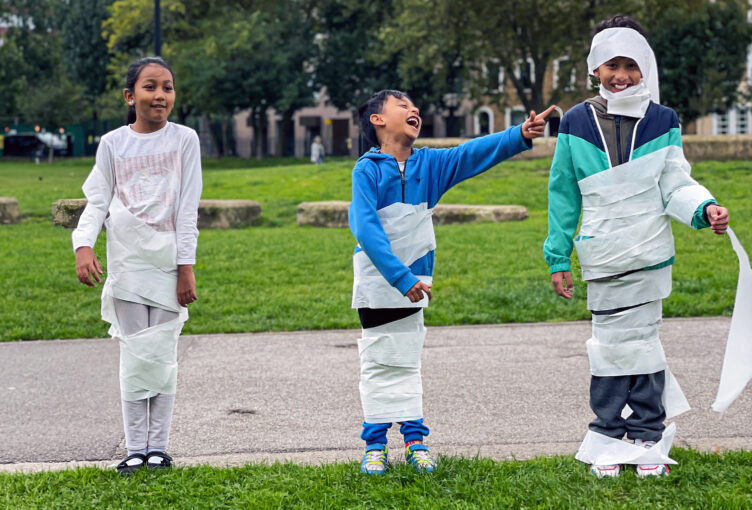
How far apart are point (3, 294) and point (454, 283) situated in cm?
440

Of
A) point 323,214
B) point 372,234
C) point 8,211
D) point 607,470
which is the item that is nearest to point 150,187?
point 372,234

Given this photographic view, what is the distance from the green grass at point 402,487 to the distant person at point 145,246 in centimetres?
27

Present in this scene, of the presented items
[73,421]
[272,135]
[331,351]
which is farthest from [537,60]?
[272,135]

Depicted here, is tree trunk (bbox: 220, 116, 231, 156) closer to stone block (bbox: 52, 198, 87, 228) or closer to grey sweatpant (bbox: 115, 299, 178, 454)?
stone block (bbox: 52, 198, 87, 228)

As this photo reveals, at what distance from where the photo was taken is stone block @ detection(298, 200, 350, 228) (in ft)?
49.5

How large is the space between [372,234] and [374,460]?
0.96 m

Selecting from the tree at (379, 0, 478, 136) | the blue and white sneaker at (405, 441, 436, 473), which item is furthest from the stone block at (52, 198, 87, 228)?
the tree at (379, 0, 478, 136)

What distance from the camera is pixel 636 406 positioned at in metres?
4.13

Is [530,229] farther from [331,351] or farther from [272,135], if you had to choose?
[272,135]

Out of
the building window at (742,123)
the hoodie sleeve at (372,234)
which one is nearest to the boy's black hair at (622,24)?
the hoodie sleeve at (372,234)

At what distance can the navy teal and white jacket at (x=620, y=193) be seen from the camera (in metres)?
3.99

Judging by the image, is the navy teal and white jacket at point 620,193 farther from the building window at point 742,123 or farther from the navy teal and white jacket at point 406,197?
the building window at point 742,123

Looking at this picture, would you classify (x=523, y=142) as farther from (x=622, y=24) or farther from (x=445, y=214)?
(x=445, y=214)

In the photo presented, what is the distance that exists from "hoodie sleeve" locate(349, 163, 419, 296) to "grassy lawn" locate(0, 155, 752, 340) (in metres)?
1.62
